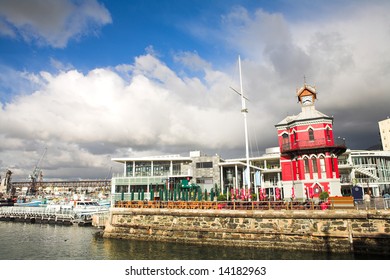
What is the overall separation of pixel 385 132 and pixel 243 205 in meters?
124

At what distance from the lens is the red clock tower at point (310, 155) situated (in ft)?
124

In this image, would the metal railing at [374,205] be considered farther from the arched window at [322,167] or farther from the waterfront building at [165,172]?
the waterfront building at [165,172]

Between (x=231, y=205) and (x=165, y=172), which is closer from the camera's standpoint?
(x=231, y=205)

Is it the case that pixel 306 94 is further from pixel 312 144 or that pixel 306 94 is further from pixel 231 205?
pixel 231 205

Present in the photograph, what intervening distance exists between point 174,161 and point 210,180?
1128 centimetres

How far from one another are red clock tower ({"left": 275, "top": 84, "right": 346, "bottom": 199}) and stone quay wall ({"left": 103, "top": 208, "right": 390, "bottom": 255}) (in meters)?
12.3

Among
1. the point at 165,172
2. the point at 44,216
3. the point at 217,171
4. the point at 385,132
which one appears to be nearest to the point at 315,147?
the point at 217,171

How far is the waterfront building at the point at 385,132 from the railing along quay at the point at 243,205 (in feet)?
384

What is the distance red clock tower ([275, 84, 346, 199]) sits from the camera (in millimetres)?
37844

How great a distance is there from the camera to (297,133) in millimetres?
40562

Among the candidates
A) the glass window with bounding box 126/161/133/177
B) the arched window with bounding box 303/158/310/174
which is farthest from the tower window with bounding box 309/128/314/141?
the glass window with bounding box 126/161/133/177

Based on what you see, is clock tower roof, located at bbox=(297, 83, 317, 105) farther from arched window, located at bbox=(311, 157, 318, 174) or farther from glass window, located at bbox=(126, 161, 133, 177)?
glass window, located at bbox=(126, 161, 133, 177)

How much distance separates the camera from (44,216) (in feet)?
187
